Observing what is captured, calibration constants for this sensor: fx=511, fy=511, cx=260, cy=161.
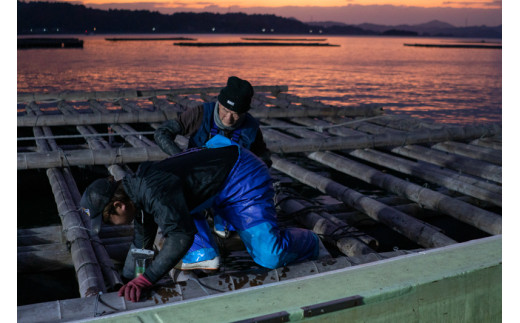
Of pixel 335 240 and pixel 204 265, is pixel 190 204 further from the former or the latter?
pixel 335 240

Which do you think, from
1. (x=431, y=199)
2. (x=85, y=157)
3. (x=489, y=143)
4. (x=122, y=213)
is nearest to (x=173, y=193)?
(x=122, y=213)

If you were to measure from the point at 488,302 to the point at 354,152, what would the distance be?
524 centimetres

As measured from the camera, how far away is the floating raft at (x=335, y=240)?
8.45 ft

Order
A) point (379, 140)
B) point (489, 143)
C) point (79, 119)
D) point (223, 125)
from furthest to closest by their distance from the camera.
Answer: point (79, 119) < point (489, 143) < point (379, 140) < point (223, 125)

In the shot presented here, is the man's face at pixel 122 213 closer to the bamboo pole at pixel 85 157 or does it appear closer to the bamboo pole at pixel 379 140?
the bamboo pole at pixel 85 157

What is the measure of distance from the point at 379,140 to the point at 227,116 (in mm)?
4269

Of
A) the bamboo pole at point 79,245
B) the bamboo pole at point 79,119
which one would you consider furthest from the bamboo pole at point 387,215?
the bamboo pole at point 79,119

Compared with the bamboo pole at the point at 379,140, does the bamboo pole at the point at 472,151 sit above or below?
below

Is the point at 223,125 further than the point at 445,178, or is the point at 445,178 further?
the point at 445,178

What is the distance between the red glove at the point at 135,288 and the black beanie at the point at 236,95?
1.78 metres

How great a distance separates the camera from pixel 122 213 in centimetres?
315

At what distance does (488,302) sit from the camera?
3.03 m

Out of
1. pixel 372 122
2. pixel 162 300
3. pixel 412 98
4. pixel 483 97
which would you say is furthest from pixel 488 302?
pixel 483 97

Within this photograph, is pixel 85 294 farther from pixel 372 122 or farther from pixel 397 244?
A: pixel 372 122
